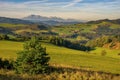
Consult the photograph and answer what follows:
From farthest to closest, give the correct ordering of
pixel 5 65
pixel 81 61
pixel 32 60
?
pixel 81 61 < pixel 5 65 < pixel 32 60

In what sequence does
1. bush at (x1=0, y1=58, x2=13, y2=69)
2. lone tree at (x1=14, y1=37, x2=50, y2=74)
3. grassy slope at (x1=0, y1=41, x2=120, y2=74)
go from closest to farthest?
lone tree at (x1=14, y1=37, x2=50, y2=74), bush at (x1=0, y1=58, x2=13, y2=69), grassy slope at (x1=0, y1=41, x2=120, y2=74)

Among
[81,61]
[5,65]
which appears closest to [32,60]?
[5,65]

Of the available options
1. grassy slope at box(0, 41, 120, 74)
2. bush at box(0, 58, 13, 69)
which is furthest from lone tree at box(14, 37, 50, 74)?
grassy slope at box(0, 41, 120, 74)

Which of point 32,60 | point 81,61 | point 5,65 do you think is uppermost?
point 32,60

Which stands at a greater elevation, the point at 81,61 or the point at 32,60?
the point at 32,60

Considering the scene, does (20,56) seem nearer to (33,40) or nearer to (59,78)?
(33,40)

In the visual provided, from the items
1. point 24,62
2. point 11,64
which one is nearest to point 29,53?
point 24,62

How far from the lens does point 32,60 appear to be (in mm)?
22062

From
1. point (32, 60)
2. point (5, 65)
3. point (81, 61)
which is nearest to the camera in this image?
point (32, 60)

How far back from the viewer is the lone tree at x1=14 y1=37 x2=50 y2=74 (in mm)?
21469

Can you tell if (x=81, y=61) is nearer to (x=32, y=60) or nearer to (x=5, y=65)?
(x=5, y=65)

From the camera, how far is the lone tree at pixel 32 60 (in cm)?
2147

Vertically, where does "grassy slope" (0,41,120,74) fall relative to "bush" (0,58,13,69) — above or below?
below

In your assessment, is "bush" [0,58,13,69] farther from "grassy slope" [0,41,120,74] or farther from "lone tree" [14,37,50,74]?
"grassy slope" [0,41,120,74]
